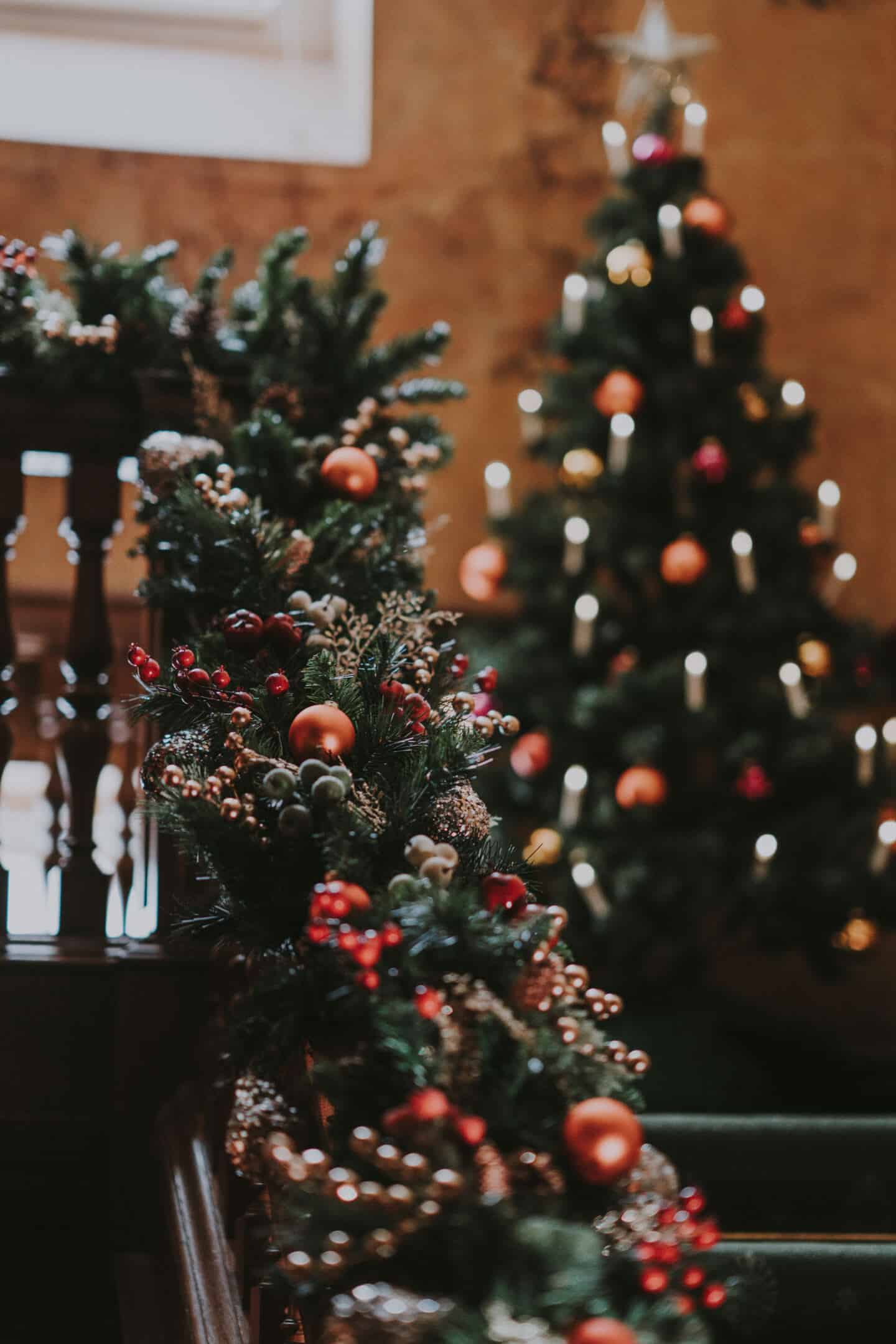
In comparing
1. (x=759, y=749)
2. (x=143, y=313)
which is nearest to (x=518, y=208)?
(x=759, y=749)

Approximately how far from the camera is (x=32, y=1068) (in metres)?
1.52

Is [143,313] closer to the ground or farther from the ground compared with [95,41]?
closer to the ground

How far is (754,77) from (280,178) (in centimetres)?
162

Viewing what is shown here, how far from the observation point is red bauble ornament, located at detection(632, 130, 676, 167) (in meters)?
3.47

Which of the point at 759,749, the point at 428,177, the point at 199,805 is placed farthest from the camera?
the point at 428,177

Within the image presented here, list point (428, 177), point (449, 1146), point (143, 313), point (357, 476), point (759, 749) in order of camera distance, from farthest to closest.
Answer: point (428, 177)
point (759, 749)
point (143, 313)
point (357, 476)
point (449, 1146)

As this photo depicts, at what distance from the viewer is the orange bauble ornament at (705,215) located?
346 centimetres

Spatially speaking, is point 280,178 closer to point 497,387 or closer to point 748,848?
point 497,387

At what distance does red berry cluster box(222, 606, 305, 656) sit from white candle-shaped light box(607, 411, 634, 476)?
235 centimetres

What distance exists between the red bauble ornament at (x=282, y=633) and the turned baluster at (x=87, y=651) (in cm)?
59

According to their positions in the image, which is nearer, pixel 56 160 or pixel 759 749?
pixel 759 749

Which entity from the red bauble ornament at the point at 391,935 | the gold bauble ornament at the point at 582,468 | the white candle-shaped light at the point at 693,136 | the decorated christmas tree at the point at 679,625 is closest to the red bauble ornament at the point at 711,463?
the decorated christmas tree at the point at 679,625

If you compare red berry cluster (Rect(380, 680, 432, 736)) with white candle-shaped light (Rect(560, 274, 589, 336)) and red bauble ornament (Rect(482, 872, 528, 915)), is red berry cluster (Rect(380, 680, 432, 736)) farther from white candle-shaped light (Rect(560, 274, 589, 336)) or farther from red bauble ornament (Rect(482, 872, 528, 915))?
white candle-shaped light (Rect(560, 274, 589, 336))

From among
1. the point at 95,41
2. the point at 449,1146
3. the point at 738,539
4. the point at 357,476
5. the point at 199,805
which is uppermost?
the point at 95,41
